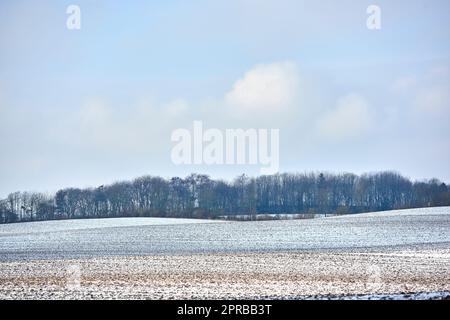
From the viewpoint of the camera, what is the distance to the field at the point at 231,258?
1473cm

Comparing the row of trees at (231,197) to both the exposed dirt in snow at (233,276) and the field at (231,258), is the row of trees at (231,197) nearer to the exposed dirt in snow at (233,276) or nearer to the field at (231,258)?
the field at (231,258)

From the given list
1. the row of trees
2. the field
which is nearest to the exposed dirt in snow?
the field

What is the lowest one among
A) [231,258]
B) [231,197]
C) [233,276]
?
[233,276]

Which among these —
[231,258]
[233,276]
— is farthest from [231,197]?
[233,276]

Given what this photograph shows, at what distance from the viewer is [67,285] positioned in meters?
15.5

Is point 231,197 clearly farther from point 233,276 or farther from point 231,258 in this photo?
point 233,276

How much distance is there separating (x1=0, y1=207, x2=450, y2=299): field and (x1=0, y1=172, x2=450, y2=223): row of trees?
2.62 ft

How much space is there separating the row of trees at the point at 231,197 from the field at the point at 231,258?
0.80 metres

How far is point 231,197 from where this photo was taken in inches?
1203

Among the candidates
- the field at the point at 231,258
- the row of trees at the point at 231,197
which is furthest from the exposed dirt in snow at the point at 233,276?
the row of trees at the point at 231,197

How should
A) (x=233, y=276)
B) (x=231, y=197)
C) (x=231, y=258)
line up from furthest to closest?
1. (x=231, y=197)
2. (x=231, y=258)
3. (x=233, y=276)

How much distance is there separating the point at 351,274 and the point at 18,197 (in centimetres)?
1681

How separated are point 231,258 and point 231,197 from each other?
27.2 feet
